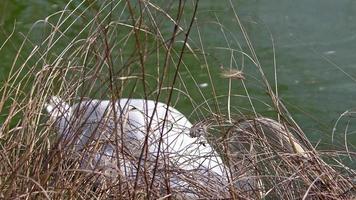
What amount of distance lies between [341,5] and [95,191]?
323 centimetres

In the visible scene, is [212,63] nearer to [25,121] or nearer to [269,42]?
[269,42]

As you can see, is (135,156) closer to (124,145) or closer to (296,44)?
(124,145)

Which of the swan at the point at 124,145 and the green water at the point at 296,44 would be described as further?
the green water at the point at 296,44

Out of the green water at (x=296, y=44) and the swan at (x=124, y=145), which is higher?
the green water at (x=296, y=44)

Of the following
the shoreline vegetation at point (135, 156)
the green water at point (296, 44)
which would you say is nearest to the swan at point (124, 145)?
the shoreline vegetation at point (135, 156)

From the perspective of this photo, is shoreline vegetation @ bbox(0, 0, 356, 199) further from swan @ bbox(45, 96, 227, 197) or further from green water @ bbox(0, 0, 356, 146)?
green water @ bbox(0, 0, 356, 146)

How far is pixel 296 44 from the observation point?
487 centimetres

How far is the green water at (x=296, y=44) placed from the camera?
434cm

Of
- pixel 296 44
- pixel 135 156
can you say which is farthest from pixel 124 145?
pixel 296 44

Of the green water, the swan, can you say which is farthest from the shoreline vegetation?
the green water

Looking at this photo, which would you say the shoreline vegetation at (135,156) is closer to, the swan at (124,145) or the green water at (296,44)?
the swan at (124,145)

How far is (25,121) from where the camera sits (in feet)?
7.84

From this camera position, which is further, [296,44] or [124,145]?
[296,44]

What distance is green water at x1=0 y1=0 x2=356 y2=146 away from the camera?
171 inches
